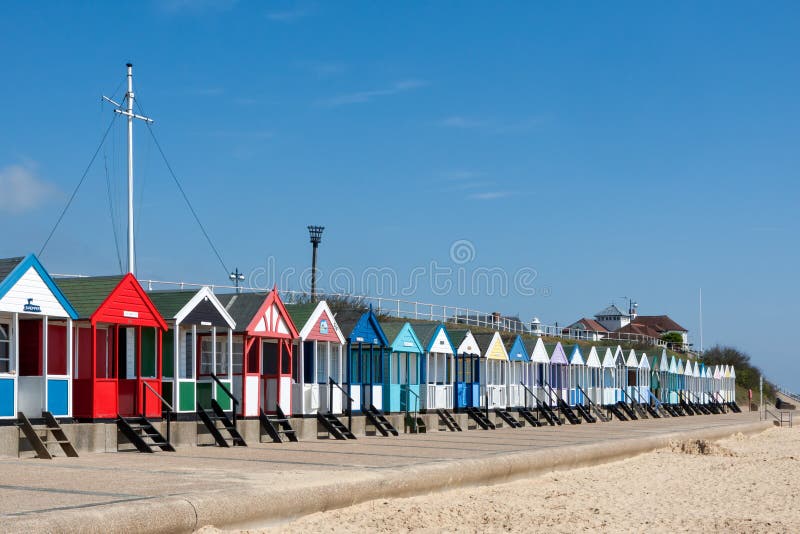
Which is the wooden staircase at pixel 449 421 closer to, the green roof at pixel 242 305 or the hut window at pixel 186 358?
the green roof at pixel 242 305

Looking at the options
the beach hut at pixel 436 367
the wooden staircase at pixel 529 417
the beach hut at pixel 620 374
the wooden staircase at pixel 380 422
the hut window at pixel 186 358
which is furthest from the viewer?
the beach hut at pixel 620 374

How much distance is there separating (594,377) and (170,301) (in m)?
31.4

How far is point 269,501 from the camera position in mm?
11484

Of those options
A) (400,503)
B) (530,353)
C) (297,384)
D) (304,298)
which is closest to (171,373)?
(297,384)

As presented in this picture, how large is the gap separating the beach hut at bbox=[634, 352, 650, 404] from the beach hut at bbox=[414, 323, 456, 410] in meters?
22.7

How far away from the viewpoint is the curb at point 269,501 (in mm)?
9289

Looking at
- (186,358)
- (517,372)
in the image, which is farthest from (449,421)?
(186,358)

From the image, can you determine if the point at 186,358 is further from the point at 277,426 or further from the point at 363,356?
the point at 363,356

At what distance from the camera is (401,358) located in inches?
1351

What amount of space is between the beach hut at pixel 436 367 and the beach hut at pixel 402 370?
0.25 meters

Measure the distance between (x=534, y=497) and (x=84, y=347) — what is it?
10.9 m

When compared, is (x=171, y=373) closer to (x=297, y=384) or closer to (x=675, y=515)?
(x=297, y=384)

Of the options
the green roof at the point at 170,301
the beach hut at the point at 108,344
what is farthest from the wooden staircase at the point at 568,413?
the beach hut at the point at 108,344

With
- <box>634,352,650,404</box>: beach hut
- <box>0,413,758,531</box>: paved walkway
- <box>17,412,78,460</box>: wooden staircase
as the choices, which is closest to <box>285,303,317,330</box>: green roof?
<box>0,413,758,531</box>: paved walkway
